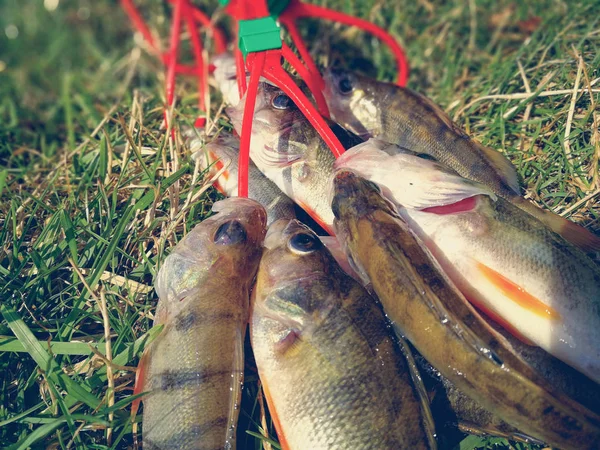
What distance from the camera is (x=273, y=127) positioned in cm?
342

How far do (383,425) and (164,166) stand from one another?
2344mm

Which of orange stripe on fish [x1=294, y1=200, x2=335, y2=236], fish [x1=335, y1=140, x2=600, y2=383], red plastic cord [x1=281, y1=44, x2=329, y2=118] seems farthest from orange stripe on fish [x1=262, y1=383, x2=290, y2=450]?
red plastic cord [x1=281, y1=44, x2=329, y2=118]

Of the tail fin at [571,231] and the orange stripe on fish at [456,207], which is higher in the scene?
the orange stripe on fish at [456,207]

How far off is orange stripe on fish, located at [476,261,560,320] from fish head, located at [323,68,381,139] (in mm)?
1506

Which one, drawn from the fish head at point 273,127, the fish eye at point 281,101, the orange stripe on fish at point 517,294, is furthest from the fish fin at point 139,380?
the orange stripe on fish at point 517,294

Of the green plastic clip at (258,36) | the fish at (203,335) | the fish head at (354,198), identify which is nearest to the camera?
the fish at (203,335)

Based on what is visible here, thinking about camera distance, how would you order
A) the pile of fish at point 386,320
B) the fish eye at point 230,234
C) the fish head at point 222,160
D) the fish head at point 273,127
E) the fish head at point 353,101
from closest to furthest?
1. the pile of fish at point 386,320
2. the fish eye at point 230,234
3. the fish head at point 273,127
4. the fish head at point 222,160
5. the fish head at point 353,101

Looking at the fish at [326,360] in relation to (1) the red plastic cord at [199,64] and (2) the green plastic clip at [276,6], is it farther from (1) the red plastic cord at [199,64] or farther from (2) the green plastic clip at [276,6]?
(2) the green plastic clip at [276,6]

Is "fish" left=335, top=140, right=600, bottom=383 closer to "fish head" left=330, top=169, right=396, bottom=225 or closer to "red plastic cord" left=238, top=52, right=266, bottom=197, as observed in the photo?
"fish head" left=330, top=169, right=396, bottom=225

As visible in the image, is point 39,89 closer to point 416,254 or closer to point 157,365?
point 157,365

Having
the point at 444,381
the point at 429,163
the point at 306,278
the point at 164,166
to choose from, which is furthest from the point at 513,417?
the point at 164,166

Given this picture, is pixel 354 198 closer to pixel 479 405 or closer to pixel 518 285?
pixel 518 285

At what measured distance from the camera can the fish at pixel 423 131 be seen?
3.12 meters

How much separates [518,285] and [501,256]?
17 centimetres
